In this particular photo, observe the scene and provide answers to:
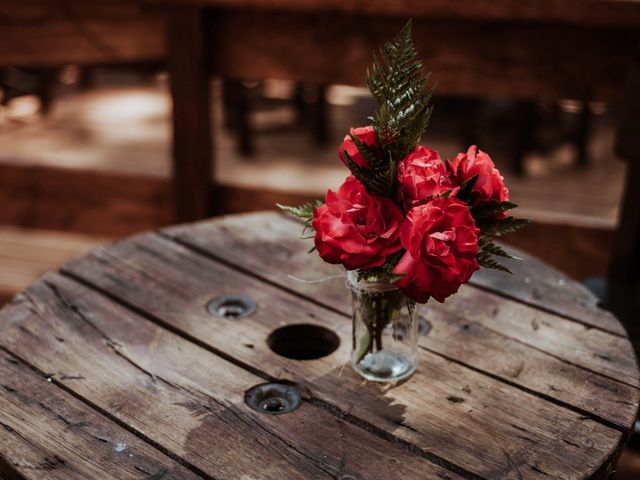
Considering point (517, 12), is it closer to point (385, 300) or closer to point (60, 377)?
point (385, 300)

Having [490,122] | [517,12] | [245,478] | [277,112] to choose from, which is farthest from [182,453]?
[277,112]

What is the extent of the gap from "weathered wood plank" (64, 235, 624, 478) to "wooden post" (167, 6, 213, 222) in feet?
3.21

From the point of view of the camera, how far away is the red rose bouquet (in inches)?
37.9

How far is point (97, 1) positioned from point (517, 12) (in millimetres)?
1305

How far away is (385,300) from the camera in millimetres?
1146

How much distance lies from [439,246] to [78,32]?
1.92 meters

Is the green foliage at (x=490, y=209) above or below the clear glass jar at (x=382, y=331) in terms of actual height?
above

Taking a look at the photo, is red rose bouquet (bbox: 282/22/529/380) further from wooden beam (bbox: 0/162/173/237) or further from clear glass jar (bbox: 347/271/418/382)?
wooden beam (bbox: 0/162/173/237)

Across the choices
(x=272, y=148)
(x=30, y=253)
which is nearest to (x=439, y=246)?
(x=30, y=253)

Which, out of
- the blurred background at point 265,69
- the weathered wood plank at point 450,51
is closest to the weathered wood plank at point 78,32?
the blurred background at point 265,69

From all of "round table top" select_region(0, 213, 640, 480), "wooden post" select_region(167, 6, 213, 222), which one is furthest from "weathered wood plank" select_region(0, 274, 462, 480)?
"wooden post" select_region(167, 6, 213, 222)

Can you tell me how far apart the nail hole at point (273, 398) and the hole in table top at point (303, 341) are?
0.16 m

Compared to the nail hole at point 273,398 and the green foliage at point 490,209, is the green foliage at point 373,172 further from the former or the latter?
the nail hole at point 273,398

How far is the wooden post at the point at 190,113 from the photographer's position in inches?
94.8
